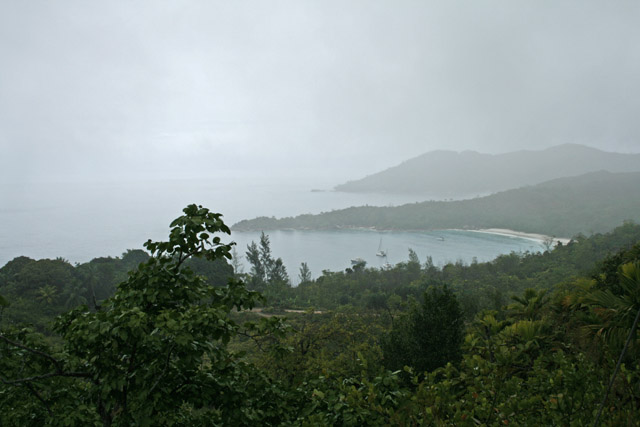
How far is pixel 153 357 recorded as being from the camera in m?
1.94

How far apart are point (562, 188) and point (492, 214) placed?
21867mm

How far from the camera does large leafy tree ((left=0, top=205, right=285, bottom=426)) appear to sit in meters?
1.81

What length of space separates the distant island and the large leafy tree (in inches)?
5564

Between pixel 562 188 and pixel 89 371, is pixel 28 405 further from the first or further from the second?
pixel 562 188

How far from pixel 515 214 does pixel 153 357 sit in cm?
8672

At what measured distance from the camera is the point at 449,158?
17688 cm

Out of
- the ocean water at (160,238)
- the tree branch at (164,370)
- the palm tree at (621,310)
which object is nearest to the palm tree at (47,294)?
the ocean water at (160,238)

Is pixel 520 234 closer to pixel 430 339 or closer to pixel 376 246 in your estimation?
pixel 376 246

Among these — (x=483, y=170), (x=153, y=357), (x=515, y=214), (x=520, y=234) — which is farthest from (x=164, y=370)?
(x=483, y=170)

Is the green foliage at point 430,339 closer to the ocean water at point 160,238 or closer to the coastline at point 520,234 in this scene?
the ocean water at point 160,238

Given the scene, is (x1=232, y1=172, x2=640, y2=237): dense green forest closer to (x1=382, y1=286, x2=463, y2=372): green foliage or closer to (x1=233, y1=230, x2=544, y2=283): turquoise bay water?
(x1=233, y1=230, x2=544, y2=283): turquoise bay water

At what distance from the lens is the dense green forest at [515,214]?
7044 centimetres

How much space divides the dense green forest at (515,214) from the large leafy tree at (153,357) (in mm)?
71030

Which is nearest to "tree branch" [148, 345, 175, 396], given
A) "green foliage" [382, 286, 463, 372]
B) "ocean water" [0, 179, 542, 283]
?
"green foliage" [382, 286, 463, 372]
